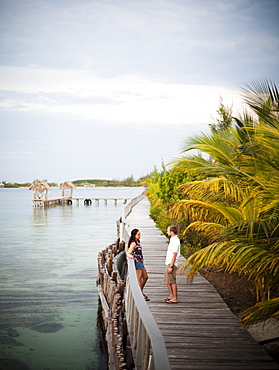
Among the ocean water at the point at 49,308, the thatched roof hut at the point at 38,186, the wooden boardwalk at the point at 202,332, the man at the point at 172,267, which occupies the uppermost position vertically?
the thatched roof hut at the point at 38,186

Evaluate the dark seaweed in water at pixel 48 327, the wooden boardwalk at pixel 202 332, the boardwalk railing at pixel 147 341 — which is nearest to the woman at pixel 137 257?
the wooden boardwalk at pixel 202 332

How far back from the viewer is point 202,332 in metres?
6.16

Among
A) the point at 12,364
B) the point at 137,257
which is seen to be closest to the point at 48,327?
the point at 12,364

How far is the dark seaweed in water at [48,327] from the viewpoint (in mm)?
11115

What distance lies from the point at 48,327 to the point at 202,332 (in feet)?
21.7

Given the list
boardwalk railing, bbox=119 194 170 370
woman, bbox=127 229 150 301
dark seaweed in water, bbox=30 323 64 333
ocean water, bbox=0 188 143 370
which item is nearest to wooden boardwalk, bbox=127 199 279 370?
woman, bbox=127 229 150 301

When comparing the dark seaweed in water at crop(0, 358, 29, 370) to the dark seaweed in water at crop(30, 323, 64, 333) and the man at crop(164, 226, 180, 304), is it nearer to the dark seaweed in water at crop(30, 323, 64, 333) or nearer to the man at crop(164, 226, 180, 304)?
the dark seaweed in water at crop(30, 323, 64, 333)

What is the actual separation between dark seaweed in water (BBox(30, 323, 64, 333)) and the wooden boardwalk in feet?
11.8

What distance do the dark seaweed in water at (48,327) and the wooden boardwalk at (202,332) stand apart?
11.8ft

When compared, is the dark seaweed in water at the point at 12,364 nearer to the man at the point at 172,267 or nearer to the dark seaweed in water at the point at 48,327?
the dark seaweed in water at the point at 48,327

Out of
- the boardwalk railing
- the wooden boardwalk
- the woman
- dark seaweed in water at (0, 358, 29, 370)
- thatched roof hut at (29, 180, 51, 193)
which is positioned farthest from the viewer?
thatched roof hut at (29, 180, 51, 193)

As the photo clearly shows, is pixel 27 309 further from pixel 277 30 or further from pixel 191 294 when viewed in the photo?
pixel 277 30

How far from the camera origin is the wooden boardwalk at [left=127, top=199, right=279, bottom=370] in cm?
517

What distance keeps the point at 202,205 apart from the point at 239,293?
2.54 meters
